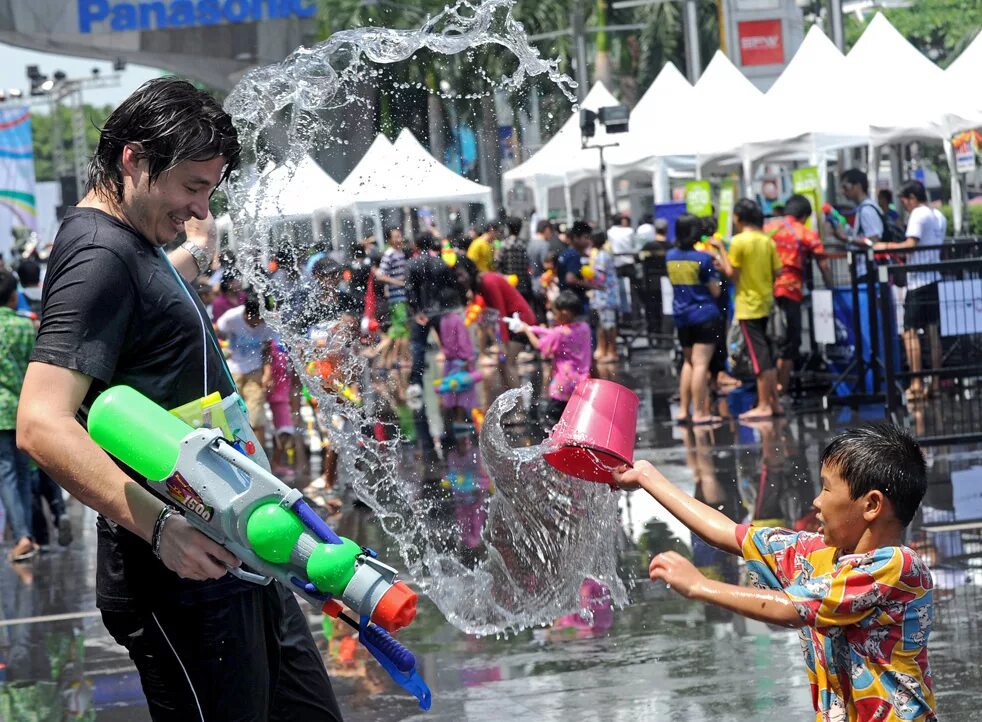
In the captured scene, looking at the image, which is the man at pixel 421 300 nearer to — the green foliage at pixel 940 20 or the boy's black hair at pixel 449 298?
the boy's black hair at pixel 449 298

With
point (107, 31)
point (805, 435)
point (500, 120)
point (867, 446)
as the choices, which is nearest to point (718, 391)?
point (805, 435)

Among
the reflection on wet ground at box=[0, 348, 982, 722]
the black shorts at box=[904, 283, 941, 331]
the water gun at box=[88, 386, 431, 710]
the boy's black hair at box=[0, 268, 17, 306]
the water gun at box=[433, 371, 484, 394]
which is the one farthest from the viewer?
the water gun at box=[433, 371, 484, 394]

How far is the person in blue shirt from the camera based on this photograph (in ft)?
41.2

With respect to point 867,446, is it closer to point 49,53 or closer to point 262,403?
point 262,403

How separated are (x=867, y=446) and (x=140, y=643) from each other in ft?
5.22

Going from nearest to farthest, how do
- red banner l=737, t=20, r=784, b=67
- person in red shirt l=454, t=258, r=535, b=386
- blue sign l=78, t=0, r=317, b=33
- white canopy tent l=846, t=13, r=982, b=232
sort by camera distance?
person in red shirt l=454, t=258, r=535, b=386, white canopy tent l=846, t=13, r=982, b=232, red banner l=737, t=20, r=784, b=67, blue sign l=78, t=0, r=317, b=33

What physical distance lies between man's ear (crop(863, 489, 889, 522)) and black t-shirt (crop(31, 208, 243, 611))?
1330 millimetres

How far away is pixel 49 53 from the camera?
4625 cm

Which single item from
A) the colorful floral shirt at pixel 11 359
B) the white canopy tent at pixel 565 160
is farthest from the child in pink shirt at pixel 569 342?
the white canopy tent at pixel 565 160

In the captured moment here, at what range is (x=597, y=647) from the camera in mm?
6328

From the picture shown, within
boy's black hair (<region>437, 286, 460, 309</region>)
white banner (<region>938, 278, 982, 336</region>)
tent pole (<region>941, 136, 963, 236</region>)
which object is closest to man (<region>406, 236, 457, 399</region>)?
boy's black hair (<region>437, 286, 460, 309</region>)

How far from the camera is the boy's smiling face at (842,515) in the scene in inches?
124

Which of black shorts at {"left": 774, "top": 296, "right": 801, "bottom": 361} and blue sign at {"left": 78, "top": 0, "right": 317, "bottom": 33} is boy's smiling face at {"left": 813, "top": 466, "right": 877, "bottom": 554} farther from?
blue sign at {"left": 78, "top": 0, "right": 317, "bottom": 33}

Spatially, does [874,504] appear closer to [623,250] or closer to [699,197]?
[699,197]
